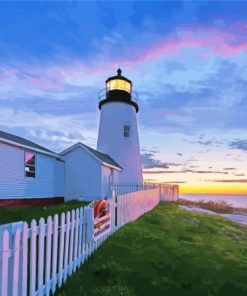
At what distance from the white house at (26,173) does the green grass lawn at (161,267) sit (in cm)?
832

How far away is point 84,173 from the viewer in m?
22.6

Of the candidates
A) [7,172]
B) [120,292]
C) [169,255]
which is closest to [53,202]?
[7,172]

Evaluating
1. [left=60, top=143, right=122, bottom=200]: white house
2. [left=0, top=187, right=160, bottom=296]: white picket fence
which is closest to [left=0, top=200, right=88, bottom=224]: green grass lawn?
[left=0, top=187, right=160, bottom=296]: white picket fence

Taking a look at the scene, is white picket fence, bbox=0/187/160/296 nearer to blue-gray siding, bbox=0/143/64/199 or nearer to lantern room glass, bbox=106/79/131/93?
blue-gray siding, bbox=0/143/64/199

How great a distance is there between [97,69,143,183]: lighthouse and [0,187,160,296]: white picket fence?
67.0ft

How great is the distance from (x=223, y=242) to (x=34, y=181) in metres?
12.2

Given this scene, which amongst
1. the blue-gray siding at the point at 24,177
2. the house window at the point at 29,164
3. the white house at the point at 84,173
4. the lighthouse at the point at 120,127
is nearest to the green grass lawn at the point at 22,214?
the blue-gray siding at the point at 24,177

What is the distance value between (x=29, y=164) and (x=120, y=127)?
1223cm

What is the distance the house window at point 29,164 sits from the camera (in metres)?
17.7

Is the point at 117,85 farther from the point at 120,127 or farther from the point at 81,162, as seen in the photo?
the point at 81,162

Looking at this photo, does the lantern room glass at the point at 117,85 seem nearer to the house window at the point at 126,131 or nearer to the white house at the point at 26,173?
the house window at the point at 126,131

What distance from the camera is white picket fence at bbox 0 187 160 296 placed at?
143 inches

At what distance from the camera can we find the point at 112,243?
324 inches

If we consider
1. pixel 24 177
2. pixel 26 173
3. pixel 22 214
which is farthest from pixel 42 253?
pixel 26 173
